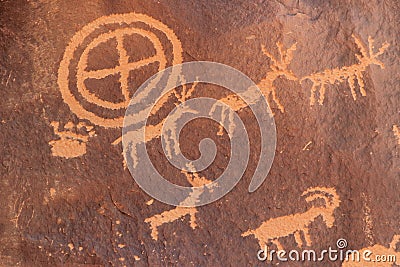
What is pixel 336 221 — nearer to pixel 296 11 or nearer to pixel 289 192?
pixel 289 192

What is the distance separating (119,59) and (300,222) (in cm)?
58

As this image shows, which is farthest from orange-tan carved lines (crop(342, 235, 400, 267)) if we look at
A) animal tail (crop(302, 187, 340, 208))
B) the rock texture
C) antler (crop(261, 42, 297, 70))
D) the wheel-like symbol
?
the wheel-like symbol

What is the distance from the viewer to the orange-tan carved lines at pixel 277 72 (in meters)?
1.27

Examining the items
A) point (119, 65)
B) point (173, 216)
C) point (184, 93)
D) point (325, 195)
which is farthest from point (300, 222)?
point (119, 65)

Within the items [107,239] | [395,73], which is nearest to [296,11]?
[395,73]

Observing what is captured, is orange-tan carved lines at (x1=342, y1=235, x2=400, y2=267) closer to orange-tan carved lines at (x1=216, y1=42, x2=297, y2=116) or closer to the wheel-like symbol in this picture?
orange-tan carved lines at (x1=216, y1=42, x2=297, y2=116)

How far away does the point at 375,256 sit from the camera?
1260mm

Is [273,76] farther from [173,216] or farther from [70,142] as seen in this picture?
[70,142]

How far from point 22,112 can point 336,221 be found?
795 millimetres

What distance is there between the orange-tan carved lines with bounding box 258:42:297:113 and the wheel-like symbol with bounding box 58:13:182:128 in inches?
8.4

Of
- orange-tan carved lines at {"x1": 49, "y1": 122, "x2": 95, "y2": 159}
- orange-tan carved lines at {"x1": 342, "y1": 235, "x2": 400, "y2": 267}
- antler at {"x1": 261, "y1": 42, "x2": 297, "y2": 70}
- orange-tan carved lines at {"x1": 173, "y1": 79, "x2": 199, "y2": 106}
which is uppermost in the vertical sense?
antler at {"x1": 261, "y1": 42, "x2": 297, "y2": 70}

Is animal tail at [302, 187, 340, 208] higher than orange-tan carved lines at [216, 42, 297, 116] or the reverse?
the reverse

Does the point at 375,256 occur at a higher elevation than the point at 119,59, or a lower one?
lower

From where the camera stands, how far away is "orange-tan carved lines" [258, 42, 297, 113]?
1272 mm
